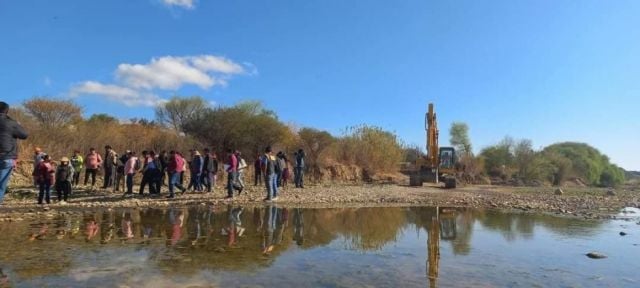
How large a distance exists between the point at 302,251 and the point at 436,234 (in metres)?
4.06

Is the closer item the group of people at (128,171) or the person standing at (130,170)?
the group of people at (128,171)

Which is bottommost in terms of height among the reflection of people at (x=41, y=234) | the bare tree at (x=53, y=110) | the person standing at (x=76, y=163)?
the reflection of people at (x=41, y=234)

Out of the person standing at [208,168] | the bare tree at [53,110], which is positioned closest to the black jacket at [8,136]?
the person standing at [208,168]

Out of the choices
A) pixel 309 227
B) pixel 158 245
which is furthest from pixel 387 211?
pixel 158 245

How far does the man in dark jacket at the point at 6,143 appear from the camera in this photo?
7.95 meters

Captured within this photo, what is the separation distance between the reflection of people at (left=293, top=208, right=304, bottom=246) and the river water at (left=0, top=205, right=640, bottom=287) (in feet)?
0.13

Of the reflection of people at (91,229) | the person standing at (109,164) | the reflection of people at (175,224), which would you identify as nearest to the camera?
the reflection of people at (175,224)

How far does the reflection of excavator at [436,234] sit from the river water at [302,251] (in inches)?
1.1

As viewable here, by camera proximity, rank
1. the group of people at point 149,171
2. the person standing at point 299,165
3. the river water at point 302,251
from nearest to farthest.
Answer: the river water at point 302,251
the group of people at point 149,171
the person standing at point 299,165

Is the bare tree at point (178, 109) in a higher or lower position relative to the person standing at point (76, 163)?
higher

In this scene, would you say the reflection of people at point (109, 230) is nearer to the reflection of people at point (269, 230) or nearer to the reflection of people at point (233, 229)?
the reflection of people at point (233, 229)

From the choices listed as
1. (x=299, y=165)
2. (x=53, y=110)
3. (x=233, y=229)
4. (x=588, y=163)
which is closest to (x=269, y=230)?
(x=233, y=229)

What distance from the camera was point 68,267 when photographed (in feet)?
21.0

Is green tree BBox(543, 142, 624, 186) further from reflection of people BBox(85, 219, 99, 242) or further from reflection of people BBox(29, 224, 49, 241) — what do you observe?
reflection of people BBox(29, 224, 49, 241)
